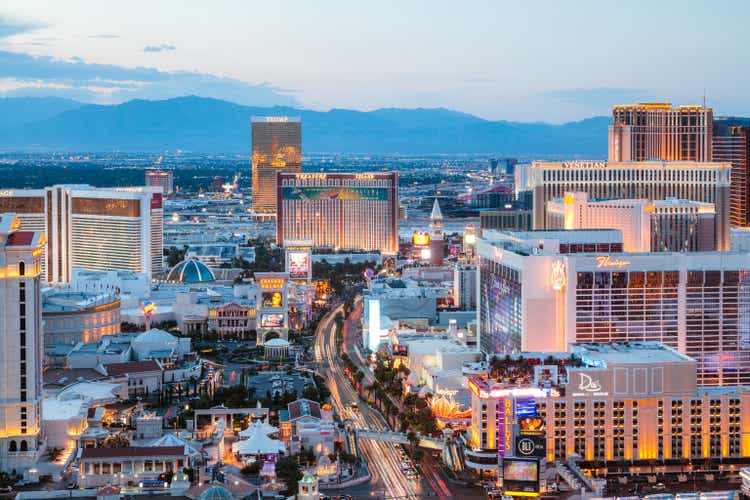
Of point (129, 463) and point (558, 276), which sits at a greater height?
point (558, 276)

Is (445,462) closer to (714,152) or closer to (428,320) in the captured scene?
(428,320)

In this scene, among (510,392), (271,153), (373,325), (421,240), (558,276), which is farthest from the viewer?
(271,153)

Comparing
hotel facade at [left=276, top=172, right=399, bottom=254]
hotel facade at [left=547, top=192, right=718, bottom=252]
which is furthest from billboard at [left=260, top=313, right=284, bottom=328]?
hotel facade at [left=276, top=172, right=399, bottom=254]

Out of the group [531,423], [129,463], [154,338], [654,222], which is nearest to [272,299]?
[154,338]

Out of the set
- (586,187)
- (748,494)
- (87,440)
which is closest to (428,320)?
(586,187)

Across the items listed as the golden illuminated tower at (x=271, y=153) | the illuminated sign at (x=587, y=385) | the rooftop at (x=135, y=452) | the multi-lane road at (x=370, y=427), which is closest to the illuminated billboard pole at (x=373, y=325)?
the multi-lane road at (x=370, y=427)

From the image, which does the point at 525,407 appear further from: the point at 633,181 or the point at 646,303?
the point at 633,181

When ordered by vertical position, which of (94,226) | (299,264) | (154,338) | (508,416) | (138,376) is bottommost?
(138,376)
